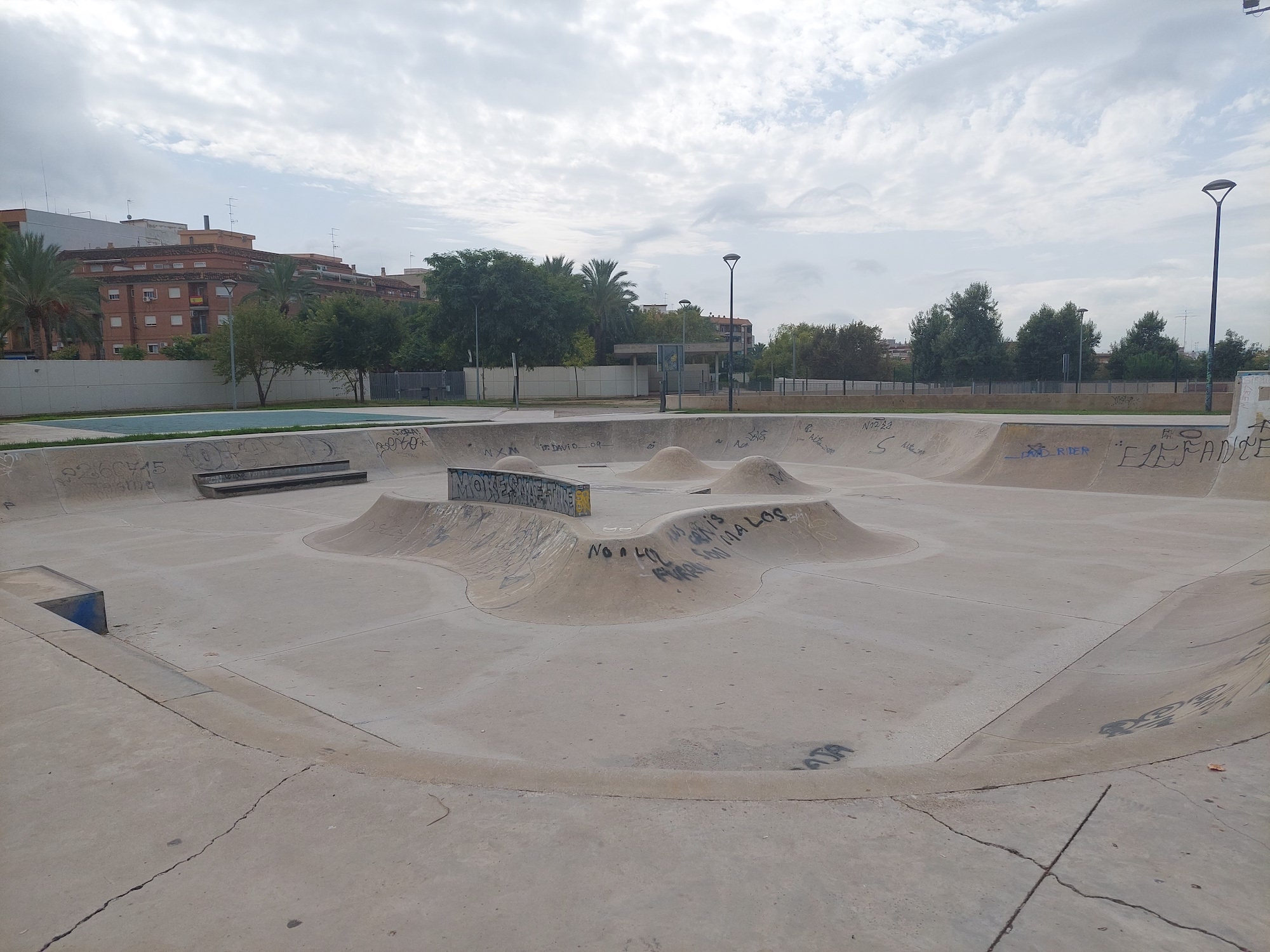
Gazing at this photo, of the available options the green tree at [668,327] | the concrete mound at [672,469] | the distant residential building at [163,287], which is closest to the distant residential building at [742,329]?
the green tree at [668,327]

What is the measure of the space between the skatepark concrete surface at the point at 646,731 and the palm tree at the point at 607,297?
168ft

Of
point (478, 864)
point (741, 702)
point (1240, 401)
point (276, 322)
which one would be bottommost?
point (741, 702)

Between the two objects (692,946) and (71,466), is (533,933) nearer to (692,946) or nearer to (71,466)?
(692,946)

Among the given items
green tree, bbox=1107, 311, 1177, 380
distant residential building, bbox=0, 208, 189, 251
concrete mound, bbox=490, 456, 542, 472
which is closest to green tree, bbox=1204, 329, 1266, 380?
green tree, bbox=1107, 311, 1177, 380

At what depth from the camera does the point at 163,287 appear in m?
67.4

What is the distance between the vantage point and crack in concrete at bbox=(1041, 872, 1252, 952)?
95.1 inches

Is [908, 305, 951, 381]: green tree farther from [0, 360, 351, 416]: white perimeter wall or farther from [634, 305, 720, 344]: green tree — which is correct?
[0, 360, 351, 416]: white perimeter wall

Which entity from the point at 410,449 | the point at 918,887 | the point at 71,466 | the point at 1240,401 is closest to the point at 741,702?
the point at 918,887

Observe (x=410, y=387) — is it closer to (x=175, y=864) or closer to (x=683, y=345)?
(x=683, y=345)

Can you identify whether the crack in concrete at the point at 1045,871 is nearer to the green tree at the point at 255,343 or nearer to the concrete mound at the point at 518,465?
the concrete mound at the point at 518,465

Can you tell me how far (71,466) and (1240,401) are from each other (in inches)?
901

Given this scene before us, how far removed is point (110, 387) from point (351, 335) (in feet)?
40.4

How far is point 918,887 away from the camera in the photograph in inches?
110

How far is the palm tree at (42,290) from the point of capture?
135 feet
